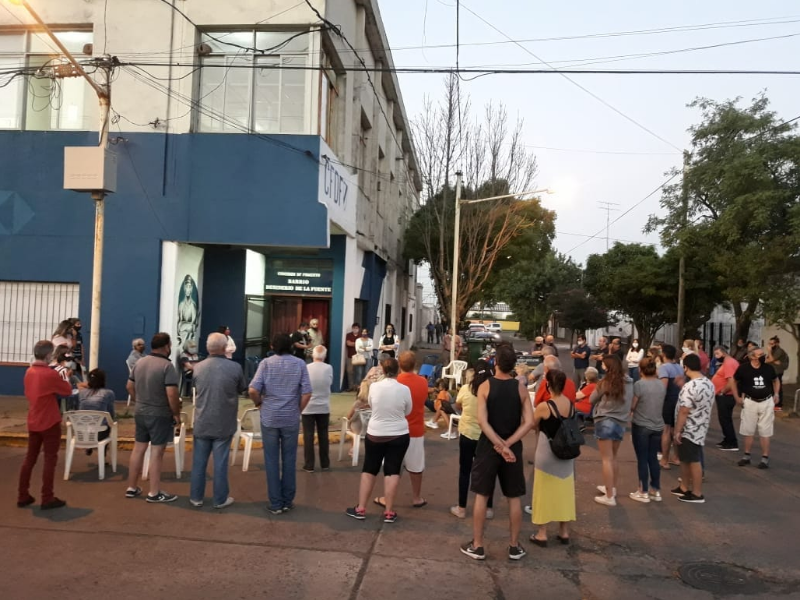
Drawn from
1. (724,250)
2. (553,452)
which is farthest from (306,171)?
(724,250)

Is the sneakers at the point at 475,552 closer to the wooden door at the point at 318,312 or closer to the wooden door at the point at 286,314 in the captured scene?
the wooden door at the point at 318,312

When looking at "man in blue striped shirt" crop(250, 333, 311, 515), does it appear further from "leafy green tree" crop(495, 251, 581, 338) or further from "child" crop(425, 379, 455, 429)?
"leafy green tree" crop(495, 251, 581, 338)

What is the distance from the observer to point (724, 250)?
55.2ft

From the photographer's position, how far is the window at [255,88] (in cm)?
1299

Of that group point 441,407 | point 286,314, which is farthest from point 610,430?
point 286,314

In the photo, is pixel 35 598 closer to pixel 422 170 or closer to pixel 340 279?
pixel 340 279

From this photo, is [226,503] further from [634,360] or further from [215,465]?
→ [634,360]

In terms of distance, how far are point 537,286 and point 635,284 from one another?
2210 centimetres

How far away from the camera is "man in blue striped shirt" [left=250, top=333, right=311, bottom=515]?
6.34m

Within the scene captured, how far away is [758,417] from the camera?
9078mm

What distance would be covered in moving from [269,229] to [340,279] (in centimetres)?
316

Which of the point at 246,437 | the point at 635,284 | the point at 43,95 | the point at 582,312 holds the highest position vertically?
the point at 43,95

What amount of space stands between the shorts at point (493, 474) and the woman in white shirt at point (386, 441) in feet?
3.17

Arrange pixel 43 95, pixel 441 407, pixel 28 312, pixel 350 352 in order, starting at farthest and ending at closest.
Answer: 1. pixel 350 352
2. pixel 43 95
3. pixel 28 312
4. pixel 441 407
